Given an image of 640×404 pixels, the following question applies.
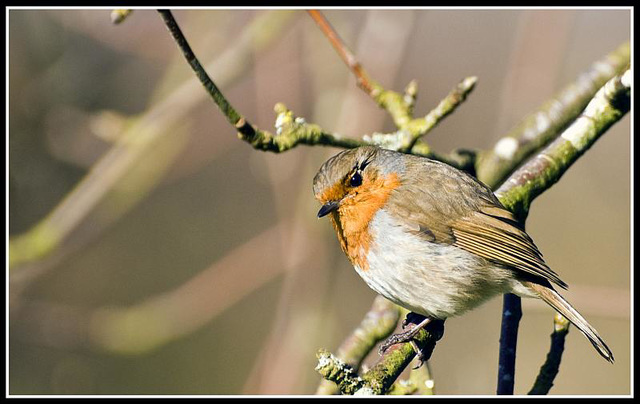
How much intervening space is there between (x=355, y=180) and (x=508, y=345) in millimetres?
891

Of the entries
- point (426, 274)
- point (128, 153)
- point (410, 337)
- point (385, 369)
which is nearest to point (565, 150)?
point (426, 274)

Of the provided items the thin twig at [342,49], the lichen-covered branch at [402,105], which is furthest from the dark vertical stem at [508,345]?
the thin twig at [342,49]

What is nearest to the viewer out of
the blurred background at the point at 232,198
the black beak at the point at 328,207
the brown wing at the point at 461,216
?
the black beak at the point at 328,207

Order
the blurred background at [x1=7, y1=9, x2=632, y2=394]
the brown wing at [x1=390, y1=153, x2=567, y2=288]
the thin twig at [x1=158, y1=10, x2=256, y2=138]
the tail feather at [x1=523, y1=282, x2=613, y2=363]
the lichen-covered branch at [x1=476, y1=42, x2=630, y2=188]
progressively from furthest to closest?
1. the blurred background at [x1=7, y1=9, x2=632, y2=394]
2. the lichen-covered branch at [x1=476, y1=42, x2=630, y2=188]
3. the brown wing at [x1=390, y1=153, x2=567, y2=288]
4. the tail feather at [x1=523, y1=282, x2=613, y2=363]
5. the thin twig at [x1=158, y1=10, x2=256, y2=138]

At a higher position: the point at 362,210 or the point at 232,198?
the point at 232,198

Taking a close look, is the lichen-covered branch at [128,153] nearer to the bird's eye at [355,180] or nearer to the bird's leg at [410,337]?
the bird's eye at [355,180]

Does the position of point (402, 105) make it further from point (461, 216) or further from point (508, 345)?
point (508, 345)

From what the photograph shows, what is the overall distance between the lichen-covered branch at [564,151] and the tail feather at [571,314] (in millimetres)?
427

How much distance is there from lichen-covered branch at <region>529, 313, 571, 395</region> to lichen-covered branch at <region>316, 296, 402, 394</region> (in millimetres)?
609

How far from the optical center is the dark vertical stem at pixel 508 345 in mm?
2496

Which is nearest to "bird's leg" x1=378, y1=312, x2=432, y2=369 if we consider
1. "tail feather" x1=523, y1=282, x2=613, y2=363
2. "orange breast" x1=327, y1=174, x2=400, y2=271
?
"orange breast" x1=327, y1=174, x2=400, y2=271

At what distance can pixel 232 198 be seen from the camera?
18.9 feet

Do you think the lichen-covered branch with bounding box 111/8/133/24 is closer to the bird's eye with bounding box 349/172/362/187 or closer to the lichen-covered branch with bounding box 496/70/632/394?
the bird's eye with bounding box 349/172/362/187

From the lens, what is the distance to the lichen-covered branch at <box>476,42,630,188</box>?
3.16 metres
